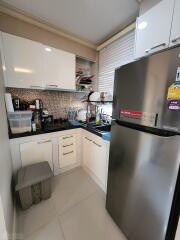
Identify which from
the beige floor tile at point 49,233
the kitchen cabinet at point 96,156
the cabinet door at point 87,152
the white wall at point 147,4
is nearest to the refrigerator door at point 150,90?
the kitchen cabinet at point 96,156

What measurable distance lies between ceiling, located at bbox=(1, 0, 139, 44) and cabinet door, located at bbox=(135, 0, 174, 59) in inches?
15.4

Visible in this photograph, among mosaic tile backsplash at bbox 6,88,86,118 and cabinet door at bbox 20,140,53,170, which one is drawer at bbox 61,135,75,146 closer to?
cabinet door at bbox 20,140,53,170

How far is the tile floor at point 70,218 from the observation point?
1109 mm

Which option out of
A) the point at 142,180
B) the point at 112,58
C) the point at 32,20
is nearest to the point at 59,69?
the point at 32,20

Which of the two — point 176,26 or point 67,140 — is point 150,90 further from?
point 67,140

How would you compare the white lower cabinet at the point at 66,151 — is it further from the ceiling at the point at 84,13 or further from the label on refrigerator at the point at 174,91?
the ceiling at the point at 84,13

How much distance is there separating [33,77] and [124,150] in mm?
1590

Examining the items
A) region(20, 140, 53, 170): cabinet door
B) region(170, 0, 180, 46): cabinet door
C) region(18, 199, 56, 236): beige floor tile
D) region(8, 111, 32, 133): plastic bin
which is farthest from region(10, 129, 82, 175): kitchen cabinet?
region(170, 0, 180, 46): cabinet door

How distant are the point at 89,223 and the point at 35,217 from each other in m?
0.62

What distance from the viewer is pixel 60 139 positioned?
5.95ft

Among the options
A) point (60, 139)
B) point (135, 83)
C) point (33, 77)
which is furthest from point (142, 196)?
point (33, 77)

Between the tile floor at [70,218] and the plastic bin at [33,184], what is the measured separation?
105 mm

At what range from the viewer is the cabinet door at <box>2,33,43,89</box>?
1.42m

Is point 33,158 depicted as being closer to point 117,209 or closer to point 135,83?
point 117,209
